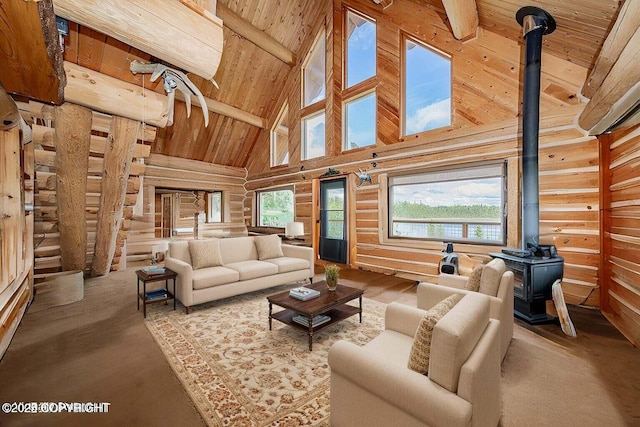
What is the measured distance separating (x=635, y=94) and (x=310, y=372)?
3.39 m

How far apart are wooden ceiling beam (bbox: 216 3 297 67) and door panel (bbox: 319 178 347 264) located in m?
3.27

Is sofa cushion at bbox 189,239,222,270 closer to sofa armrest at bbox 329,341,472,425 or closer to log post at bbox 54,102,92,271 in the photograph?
log post at bbox 54,102,92,271

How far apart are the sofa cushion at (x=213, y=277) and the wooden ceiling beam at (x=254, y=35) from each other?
469 centimetres

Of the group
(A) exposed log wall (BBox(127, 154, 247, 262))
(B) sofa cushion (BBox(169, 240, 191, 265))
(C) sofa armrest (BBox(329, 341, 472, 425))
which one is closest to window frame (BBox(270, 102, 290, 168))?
(A) exposed log wall (BBox(127, 154, 247, 262))

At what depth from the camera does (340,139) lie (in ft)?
19.8

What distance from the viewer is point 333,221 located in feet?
20.6

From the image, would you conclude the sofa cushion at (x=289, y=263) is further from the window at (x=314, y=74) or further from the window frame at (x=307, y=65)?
the window at (x=314, y=74)

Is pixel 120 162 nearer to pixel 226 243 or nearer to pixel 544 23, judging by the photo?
pixel 226 243

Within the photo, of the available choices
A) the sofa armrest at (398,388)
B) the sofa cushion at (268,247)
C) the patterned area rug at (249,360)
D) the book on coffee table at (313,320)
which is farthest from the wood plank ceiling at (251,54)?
the sofa armrest at (398,388)

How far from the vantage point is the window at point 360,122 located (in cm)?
555

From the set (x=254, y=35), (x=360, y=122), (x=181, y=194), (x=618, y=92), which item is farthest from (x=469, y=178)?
(x=181, y=194)

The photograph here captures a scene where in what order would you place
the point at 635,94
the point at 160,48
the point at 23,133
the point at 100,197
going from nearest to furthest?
the point at 635,94 → the point at 160,48 → the point at 23,133 → the point at 100,197

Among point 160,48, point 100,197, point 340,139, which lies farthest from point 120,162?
point 340,139

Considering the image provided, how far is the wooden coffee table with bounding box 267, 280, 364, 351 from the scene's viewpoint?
8.23ft
